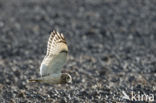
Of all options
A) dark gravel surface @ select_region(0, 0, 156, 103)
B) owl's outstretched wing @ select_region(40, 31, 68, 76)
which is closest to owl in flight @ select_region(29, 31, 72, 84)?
owl's outstretched wing @ select_region(40, 31, 68, 76)

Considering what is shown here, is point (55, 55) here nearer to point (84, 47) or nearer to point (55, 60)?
point (55, 60)

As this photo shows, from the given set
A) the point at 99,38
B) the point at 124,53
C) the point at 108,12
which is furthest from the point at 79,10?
the point at 124,53

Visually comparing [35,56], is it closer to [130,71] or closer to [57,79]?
[130,71]

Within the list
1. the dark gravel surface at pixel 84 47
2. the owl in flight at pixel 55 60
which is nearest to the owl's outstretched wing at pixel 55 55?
the owl in flight at pixel 55 60

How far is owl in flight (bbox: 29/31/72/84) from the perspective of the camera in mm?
6863

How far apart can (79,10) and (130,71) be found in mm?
6062

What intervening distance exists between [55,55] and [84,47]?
5.11 meters

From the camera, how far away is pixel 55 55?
6867mm

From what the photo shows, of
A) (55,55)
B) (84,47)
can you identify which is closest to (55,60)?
(55,55)

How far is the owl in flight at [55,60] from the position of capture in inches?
270

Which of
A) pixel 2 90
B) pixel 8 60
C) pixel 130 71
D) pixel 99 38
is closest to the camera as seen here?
pixel 2 90

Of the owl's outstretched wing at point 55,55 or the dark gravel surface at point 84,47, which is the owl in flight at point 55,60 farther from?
the dark gravel surface at point 84,47

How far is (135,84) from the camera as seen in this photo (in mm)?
8281

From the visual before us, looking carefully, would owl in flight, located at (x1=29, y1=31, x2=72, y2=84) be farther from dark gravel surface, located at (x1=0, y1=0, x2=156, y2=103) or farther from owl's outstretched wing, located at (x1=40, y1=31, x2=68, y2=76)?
dark gravel surface, located at (x1=0, y1=0, x2=156, y2=103)
